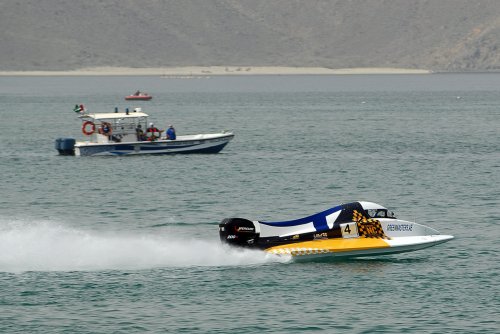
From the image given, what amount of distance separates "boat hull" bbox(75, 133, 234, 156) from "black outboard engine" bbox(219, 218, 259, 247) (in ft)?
153

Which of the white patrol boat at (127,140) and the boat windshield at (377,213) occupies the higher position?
the white patrol boat at (127,140)

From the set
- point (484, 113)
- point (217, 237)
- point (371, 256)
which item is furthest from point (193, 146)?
point (484, 113)

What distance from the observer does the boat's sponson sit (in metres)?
44.2

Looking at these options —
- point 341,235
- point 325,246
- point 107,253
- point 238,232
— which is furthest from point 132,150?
point 238,232

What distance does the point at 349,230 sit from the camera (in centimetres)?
4509

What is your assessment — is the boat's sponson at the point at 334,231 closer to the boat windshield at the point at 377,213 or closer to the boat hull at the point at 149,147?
the boat windshield at the point at 377,213

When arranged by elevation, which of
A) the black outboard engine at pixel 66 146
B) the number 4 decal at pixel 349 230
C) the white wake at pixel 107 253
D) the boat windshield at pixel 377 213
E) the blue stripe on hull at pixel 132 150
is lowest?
the white wake at pixel 107 253

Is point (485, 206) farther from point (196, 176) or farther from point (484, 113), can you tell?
point (484, 113)

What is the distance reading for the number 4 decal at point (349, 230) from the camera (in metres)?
45.0

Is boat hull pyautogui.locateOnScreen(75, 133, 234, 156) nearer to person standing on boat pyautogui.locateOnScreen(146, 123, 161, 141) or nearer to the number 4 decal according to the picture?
person standing on boat pyautogui.locateOnScreen(146, 123, 161, 141)

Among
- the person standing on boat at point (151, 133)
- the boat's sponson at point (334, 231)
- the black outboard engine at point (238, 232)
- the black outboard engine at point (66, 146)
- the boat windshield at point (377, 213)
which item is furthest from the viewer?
the black outboard engine at point (66, 146)

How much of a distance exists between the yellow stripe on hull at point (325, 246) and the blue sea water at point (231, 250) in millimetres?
510

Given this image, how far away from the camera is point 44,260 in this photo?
44906mm

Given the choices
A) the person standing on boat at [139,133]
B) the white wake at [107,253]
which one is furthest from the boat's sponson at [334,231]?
the person standing on boat at [139,133]
